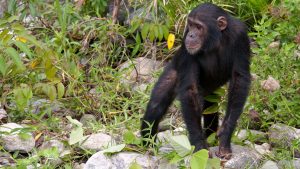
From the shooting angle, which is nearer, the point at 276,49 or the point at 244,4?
the point at 276,49

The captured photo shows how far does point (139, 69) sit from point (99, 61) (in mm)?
449

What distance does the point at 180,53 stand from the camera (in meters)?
6.20

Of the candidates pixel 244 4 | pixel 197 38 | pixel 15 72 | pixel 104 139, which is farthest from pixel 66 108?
pixel 244 4

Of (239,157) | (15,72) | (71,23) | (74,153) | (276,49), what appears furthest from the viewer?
(71,23)

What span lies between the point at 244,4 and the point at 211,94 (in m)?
2.55

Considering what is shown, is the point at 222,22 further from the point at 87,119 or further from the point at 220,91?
the point at 87,119

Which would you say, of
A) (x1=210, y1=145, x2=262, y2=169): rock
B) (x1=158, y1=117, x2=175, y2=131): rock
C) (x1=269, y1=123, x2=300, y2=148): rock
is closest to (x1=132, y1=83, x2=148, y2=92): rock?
(x1=158, y1=117, x2=175, y2=131): rock

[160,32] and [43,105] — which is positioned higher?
[160,32]

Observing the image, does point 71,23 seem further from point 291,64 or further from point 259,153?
point 259,153

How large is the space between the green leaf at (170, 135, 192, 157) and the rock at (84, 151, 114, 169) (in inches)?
21.8

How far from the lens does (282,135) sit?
6379mm

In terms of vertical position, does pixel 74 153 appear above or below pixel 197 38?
below

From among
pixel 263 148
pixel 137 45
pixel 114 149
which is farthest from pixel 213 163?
pixel 137 45

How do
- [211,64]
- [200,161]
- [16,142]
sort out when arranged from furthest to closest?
[16,142] → [211,64] → [200,161]
